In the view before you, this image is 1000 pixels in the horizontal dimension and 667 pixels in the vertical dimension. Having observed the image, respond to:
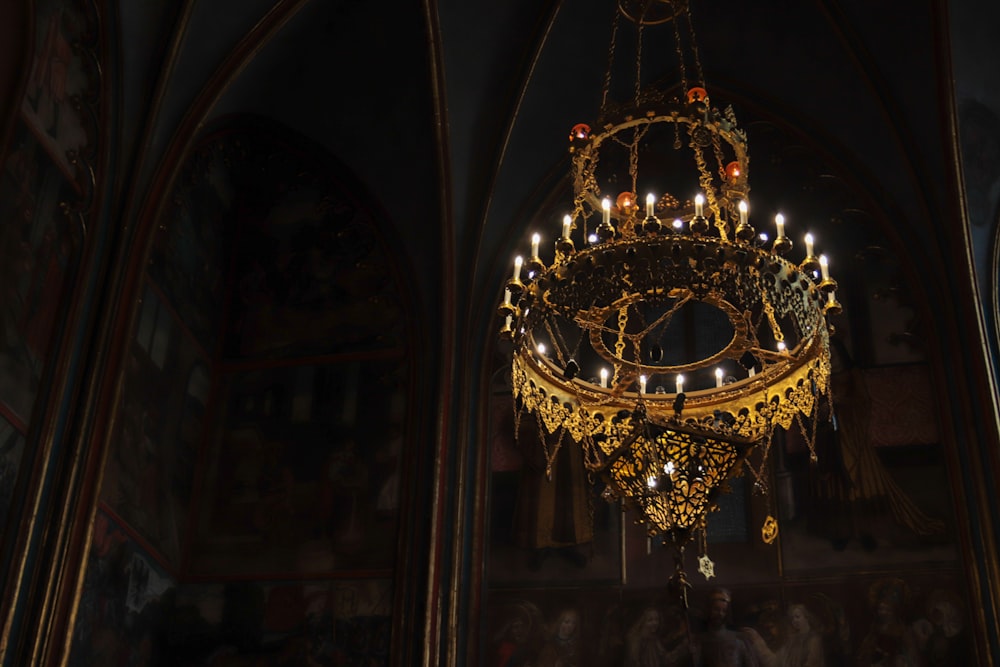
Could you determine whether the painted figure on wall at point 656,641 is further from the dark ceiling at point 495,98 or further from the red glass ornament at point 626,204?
the red glass ornament at point 626,204

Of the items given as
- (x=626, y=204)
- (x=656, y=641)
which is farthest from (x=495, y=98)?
(x=656, y=641)

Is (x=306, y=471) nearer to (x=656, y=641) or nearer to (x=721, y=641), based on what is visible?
(x=656, y=641)

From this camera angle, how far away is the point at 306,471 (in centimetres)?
1048

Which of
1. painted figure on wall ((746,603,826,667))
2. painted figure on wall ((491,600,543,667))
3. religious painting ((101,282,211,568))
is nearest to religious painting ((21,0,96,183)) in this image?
religious painting ((101,282,211,568))

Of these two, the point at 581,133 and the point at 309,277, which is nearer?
the point at 581,133

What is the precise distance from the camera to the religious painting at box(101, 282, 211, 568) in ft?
31.0

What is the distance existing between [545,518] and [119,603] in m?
3.52

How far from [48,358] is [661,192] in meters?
5.79

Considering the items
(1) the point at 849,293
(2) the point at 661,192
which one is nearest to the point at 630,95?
(2) the point at 661,192

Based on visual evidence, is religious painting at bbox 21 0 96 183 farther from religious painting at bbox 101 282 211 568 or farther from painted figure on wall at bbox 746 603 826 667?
painted figure on wall at bbox 746 603 826 667

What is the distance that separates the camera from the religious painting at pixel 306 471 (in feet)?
33.0

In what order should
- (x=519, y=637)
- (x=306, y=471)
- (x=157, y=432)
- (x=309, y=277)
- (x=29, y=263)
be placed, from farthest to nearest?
(x=309, y=277), (x=306, y=471), (x=157, y=432), (x=519, y=637), (x=29, y=263)

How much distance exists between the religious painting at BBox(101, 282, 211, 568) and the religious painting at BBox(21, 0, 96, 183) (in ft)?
4.80

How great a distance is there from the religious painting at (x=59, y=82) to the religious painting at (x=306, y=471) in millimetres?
2865
